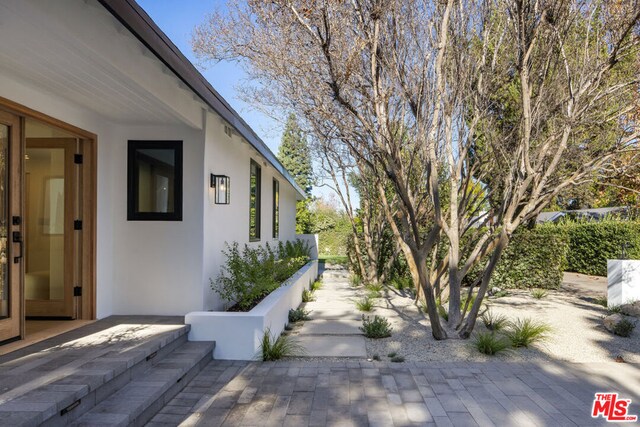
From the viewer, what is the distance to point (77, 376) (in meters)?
3.08

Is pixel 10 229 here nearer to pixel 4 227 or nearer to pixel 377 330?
pixel 4 227

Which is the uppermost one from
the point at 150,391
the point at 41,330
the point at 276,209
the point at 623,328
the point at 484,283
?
Result: the point at 276,209

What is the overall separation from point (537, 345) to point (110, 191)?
5781mm

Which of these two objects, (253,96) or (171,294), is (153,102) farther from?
(253,96)

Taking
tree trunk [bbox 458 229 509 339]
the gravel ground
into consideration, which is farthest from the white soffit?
tree trunk [bbox 458 229 509 339]

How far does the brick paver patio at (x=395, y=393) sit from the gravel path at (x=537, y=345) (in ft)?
1.06

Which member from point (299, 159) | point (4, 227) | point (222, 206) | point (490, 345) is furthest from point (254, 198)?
point (299, 159)

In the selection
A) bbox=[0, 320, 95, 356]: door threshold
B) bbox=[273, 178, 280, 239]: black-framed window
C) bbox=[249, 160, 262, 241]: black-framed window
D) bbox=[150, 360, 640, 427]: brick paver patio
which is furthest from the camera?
bbox=[273, 178, 280, 239]: black-framed window

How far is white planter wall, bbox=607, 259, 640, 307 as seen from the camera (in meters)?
7.59

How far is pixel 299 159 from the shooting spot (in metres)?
14.5

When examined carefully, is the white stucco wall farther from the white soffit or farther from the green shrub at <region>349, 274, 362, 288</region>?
the green shrub at <region>349, 274, 362, 288</region>

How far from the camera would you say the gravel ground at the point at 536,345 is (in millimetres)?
4969

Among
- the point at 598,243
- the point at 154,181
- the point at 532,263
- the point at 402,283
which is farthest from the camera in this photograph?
the point at 598,243

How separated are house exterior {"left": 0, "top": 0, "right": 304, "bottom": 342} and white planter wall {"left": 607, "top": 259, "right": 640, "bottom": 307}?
7096mm
